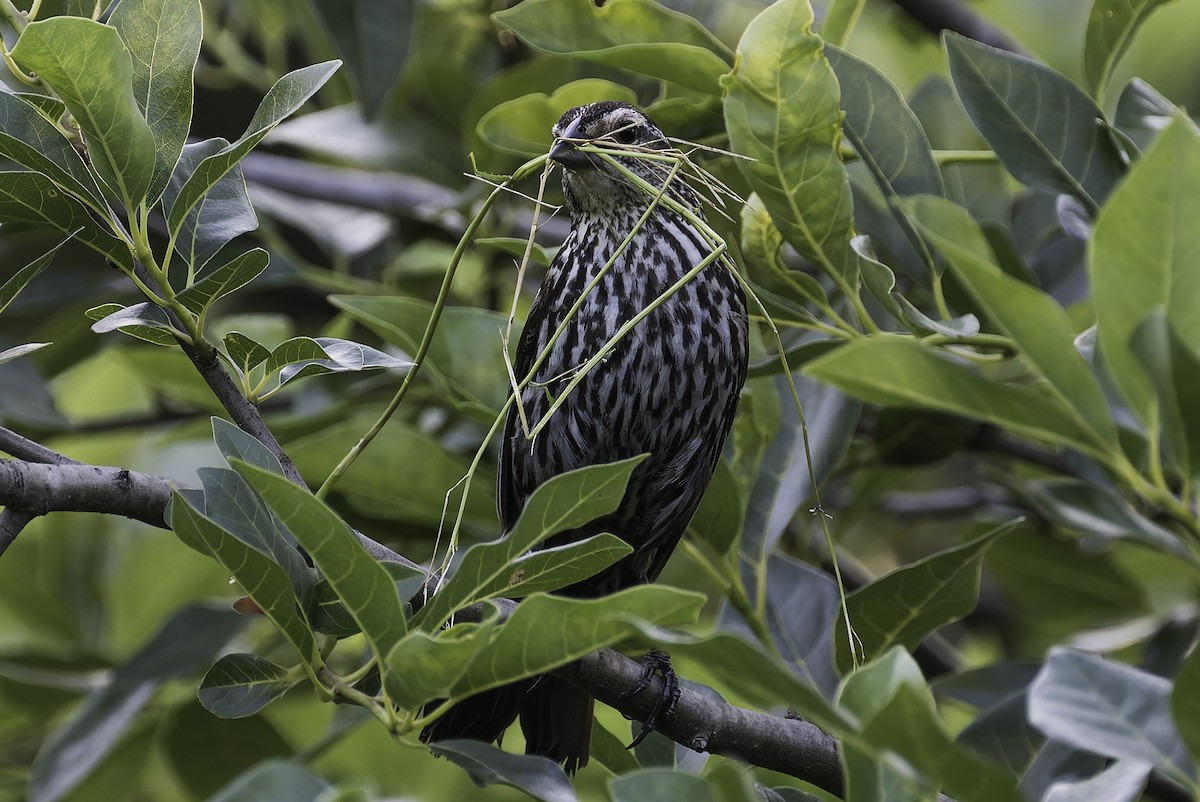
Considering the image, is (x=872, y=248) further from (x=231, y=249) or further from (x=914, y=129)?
(x=231, y=249)

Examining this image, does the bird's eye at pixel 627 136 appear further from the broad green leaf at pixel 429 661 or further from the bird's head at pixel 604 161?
the broad green leaf at pixel 429 661

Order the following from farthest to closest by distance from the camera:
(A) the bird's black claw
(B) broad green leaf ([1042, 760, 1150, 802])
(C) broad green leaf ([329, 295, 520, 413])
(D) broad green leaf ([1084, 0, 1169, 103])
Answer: (C) broad green leaf ([329, 295, 520, 413]) → (D) broad green leaf ([1084, 0, 1169, 103]) → (A) the bird's black claw → (B) broad green leaf ([1042, 760, 1150, 802])

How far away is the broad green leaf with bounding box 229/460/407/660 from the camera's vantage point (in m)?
1.36

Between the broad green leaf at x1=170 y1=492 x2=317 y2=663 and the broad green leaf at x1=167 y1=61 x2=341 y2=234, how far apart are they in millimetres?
385

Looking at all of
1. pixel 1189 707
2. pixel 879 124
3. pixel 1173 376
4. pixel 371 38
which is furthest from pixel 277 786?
pixel 371 38

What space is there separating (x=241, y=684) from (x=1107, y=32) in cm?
168

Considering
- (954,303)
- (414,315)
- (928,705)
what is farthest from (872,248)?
(928,705)

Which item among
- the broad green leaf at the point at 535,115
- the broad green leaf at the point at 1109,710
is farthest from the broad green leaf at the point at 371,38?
the broad green leaf at the point at 1109,710

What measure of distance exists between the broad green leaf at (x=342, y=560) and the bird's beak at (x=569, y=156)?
3.24 ft

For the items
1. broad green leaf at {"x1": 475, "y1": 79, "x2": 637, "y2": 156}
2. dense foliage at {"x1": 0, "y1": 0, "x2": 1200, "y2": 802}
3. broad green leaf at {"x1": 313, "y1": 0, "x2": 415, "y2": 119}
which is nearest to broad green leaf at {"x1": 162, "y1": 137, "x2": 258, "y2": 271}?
dense foliage at {"x1": 0, "y1": 0, "x2": 1200, "y2": 802}

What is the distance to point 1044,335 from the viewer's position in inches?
59.2

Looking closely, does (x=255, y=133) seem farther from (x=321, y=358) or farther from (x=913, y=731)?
(x=913, y=731)

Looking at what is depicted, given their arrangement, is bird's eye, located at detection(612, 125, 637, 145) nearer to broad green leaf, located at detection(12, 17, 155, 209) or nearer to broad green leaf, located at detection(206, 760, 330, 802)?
broad green leaf, located at detection(12, 17, 155, 209)

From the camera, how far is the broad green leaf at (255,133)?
64.8 inches
